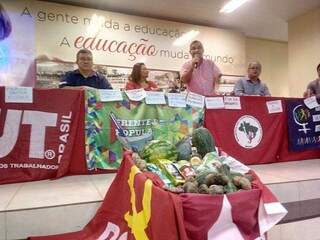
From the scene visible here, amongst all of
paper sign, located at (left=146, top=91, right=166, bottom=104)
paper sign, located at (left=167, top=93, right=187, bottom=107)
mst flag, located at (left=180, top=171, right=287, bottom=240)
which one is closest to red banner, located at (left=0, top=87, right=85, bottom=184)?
paper sign, located at (left=146, top=91, right=166, bottom=104)

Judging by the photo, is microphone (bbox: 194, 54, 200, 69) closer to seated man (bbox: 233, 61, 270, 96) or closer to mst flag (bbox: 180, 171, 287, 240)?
seated man (bbox: 233, 61, 270, 96)

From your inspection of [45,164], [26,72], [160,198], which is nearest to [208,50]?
[26,72]

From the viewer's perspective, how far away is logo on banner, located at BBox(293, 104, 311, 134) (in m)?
2.86

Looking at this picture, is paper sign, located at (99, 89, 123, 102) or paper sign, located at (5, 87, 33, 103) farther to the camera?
paper sign, located at (99, 89, 123, 102)

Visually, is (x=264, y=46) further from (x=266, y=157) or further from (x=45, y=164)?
(x=45, y=164)

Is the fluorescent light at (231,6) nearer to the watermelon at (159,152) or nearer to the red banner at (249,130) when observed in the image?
the red banner at (249,130)

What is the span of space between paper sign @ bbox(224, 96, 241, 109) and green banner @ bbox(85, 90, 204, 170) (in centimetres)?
43

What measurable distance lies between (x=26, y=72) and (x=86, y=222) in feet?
10.6

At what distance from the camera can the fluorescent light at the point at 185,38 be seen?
205 inches

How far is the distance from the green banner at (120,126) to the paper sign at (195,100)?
0.14 metres

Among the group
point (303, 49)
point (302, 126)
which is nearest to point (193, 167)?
point (302, 126)

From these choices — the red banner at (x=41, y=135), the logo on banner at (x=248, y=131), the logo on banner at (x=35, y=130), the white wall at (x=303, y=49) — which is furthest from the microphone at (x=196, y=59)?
the white wall at (x=303, y=49)

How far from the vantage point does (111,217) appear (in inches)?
57.8

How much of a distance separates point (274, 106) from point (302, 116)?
324 mm
